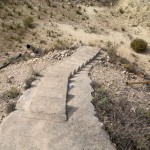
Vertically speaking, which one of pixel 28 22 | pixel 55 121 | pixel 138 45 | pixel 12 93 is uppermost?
pixel 28 22

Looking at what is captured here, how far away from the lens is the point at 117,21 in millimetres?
20391

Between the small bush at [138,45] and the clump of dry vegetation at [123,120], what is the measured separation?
6.54m

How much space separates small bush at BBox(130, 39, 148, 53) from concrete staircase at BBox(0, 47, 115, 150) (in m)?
6.36

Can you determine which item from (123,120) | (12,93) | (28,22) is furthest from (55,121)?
(28,22)

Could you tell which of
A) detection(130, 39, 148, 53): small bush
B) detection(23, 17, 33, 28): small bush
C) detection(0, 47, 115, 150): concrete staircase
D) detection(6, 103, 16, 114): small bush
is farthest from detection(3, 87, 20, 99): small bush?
detection(130, 39, 148, 53): small bush

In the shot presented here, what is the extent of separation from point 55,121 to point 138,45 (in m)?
9.47

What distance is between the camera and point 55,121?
9.36 m

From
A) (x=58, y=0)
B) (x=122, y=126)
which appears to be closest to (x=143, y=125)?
(x=122, y=126)

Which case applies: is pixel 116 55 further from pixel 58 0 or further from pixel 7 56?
pixel 58 0

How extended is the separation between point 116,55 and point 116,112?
6543 millimetres

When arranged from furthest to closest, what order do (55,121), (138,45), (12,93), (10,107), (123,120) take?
(138,45) < (12,93) < (10,107) < (123,120) < (55,121)

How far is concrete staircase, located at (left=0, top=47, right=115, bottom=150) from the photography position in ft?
28.2

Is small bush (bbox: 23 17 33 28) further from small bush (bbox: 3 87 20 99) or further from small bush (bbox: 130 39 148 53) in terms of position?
small bush (bbox: 3 87 20 99)

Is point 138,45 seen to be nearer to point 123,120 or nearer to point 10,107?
point 123,120
